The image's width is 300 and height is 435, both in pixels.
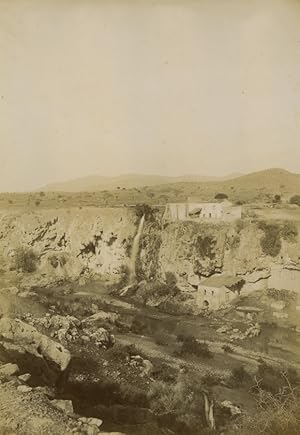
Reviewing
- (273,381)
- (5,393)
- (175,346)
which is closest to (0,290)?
(5,393)

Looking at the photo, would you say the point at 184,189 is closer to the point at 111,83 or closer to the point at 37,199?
the point at 111,83

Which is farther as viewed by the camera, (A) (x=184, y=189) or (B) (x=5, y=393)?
(A) (x=184, y=189)

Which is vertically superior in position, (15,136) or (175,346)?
(15,136)

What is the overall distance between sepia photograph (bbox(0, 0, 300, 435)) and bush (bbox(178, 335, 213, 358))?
1 centimetres

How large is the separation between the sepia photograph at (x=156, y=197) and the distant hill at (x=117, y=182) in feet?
0.08

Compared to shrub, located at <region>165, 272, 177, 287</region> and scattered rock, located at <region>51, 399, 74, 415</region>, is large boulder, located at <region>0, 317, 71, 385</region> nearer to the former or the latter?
scattered rock, located at <region>51, 399, 74, 415</region>

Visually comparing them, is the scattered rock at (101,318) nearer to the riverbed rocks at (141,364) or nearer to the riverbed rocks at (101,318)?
the riverbed rocks at (101,318)

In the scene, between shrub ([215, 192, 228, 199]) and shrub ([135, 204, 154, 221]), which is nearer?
shrub ([215, 192, 228, 199])

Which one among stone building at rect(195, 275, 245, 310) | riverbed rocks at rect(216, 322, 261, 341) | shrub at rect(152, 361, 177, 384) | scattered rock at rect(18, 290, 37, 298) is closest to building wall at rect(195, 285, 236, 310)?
stone building at rect(195, 275, 245, 310)

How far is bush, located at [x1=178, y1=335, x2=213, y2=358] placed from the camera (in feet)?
13.1

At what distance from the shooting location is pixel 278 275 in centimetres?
428

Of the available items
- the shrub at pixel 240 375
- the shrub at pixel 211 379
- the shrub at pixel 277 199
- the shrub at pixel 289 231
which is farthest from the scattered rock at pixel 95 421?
the shrub at pixel 277 199

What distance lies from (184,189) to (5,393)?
2.70m

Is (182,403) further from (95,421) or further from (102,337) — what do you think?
(102,337)
